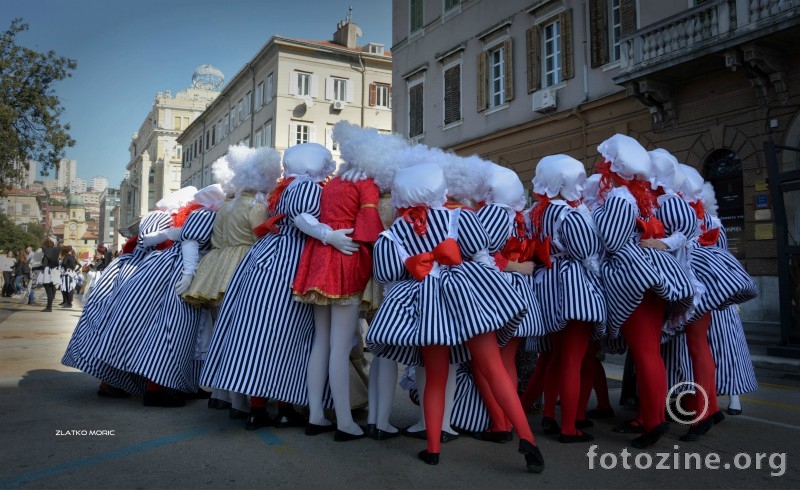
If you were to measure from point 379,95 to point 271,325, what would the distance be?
36.7 meters

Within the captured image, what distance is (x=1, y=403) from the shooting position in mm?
4969

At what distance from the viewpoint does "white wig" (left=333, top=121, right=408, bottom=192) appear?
4.13 metres

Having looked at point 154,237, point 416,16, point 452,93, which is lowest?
point 154,237

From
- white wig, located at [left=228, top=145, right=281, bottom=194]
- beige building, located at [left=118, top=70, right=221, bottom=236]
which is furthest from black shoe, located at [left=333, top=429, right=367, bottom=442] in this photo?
beige building, located at [left=118, top=70, right=221, bottom=236]

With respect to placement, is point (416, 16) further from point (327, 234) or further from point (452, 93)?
point (327, 234)

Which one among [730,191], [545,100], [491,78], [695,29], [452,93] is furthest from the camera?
[452,93]

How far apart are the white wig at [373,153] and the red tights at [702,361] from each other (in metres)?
2.20

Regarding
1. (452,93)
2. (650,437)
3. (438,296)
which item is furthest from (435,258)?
(452,93)

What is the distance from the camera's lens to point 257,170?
4922 millimetres

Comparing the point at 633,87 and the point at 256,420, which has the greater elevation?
the point at 633,87

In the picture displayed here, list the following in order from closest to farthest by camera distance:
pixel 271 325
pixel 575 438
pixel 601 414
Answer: pixel 575 438 < pixel 271 325 < pixel 601 414

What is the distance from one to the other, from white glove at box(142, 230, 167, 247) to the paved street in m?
1.34

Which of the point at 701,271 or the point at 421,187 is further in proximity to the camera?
the point at 701,271

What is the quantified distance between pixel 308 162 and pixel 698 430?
308 cm
